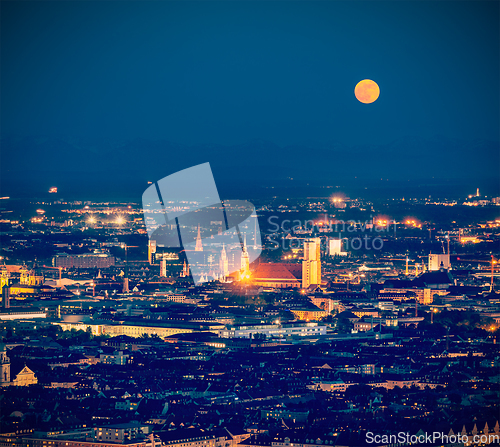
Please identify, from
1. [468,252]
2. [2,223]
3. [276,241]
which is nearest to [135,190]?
[2,223]

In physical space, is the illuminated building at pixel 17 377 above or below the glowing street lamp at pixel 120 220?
below

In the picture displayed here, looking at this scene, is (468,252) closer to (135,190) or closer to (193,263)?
(193,263)

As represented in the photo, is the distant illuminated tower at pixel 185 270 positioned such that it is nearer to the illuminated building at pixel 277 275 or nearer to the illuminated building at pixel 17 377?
the illuminated building at pixel 277 275

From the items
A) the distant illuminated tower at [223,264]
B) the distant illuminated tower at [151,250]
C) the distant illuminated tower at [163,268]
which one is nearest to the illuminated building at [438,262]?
the distant illuminated tower at [223,264]

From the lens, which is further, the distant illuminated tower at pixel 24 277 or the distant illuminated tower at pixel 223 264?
the distant illuminated tower at pixel 223 264

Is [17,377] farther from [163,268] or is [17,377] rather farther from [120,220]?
[120,220]

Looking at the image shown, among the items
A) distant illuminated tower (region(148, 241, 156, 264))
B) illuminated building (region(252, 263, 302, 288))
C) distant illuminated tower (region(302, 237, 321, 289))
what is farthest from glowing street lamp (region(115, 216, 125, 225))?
distant illuminated tower (region(302, 237, 321, 289))

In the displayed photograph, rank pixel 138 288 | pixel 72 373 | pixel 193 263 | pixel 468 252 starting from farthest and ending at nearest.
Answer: pixel 468 252 → pixel 193 263 → pixel 138 288 → pixel 72 373

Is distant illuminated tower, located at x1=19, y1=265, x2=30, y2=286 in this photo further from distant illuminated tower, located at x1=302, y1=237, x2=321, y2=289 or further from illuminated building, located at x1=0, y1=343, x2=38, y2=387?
illuminated building, located at x1=0, y1=343, x2=38, y2=387
